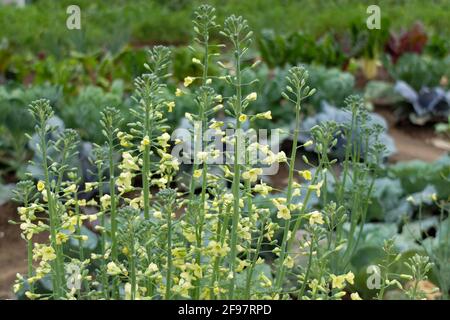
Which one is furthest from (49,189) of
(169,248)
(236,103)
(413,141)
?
(413,141)

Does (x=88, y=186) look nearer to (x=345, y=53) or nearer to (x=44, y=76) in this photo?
(x=44, y=76)

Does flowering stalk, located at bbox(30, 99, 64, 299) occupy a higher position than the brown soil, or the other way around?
flowering stalk, located at bbox(30, 99, 64, 299)

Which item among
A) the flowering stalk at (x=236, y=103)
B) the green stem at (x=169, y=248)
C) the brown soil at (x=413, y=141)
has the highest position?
the flowering stalk at (x=236, y=103)

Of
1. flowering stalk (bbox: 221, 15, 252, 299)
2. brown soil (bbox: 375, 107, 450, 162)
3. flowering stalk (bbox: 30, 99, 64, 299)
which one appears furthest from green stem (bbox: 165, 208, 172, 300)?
brown soil (bbox: 375, 107, 450, 162)

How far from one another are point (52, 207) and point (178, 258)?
0.36 meters

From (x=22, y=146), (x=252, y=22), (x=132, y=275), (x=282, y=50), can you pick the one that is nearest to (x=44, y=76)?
(x=22, y=146)

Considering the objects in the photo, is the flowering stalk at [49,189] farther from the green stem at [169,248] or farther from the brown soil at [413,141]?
the brown soil at [413,141]

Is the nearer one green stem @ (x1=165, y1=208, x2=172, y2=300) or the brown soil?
green stem @ (x1=165, y1=208, x2=172, y2=300)

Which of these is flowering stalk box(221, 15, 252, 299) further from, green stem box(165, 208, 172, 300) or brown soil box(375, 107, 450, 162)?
brown soil box(375, 107, 450, 162)

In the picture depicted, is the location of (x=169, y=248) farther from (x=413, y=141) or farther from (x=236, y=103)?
(x=413, y=141)

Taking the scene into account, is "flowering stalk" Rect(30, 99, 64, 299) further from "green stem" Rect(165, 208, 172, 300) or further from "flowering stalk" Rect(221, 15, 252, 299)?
"flowering stalk" Rect(221, 15, 252, 299)

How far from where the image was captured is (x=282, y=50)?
7.04m

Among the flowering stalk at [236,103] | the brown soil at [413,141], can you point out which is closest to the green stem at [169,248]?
the flowering stalk at [236,103]

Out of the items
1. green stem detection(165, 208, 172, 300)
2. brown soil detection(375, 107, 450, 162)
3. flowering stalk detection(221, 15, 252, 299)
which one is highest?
flowering stalk detection(221, 15, 252, 299)
